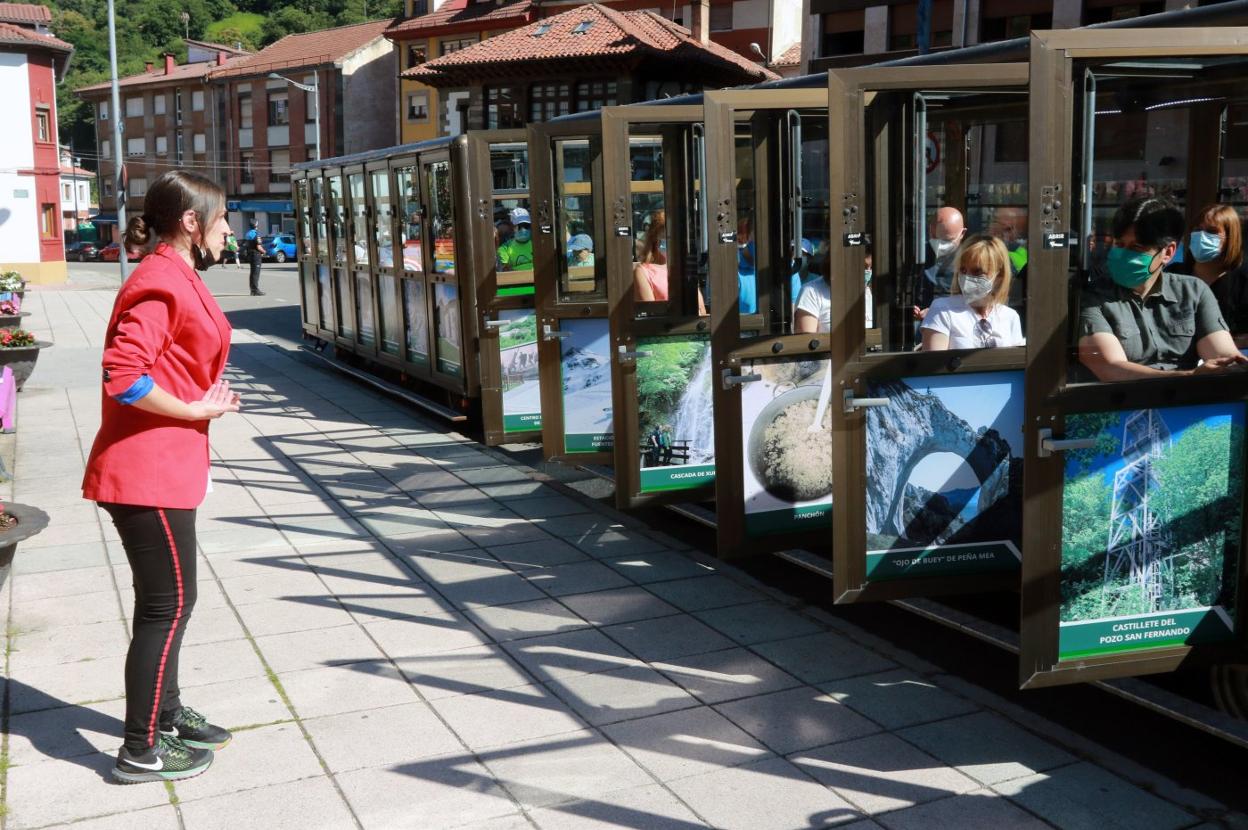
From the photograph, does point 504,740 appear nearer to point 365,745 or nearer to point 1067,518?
point 365,745

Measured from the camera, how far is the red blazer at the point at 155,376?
384 centimetres

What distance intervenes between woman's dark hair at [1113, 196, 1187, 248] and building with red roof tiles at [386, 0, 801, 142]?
2320 cm

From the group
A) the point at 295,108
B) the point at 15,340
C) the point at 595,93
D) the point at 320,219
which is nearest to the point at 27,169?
the point at 595,93

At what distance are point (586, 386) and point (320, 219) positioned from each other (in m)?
8.34

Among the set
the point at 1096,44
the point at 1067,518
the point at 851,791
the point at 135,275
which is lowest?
the point at 851,791

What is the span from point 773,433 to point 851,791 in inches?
87.4

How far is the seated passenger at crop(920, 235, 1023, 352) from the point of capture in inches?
197

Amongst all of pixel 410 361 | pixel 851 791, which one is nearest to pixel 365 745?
pixel 851 791

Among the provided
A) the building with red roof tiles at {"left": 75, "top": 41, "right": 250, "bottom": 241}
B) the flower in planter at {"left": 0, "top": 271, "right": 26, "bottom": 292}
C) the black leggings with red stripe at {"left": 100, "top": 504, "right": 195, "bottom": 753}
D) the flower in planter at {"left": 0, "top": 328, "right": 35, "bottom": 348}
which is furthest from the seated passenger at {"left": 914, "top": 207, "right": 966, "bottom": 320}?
the building with red roof tiles at {"left": 75, "top": 41, "right": 250, "bottom": 241}

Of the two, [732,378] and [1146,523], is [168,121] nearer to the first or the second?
[732,378]

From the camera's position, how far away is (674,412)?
6859 mm

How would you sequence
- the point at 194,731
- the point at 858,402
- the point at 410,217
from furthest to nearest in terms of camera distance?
the point at 410,217
the point at 858,402
the point at 194,731

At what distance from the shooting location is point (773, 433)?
591 centimetres

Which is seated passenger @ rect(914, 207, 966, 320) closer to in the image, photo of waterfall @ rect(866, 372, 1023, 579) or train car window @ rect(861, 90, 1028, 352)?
train car window @ rect(861, 90, 1028, 352)
